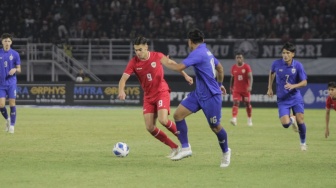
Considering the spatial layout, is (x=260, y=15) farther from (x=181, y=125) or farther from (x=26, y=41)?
(x=181, y=125)

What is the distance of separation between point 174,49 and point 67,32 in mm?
6891

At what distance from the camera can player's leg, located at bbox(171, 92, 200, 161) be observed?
13242mm

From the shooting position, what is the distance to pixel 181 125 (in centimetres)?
1360

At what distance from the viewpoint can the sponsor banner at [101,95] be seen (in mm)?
39250

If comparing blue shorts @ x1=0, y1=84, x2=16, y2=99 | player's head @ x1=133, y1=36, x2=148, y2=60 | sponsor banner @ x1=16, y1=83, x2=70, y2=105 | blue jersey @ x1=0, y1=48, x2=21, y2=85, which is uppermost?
player's head @ x1=133, y1=36, x2=148, y2=60

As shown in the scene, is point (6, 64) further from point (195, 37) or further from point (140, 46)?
point (195, 37)

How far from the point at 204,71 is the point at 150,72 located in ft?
6.06


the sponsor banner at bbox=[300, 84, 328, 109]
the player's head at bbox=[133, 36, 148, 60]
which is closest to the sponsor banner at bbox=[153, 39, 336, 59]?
the sponsor banner at bbox=[300, 84, 328, 109]

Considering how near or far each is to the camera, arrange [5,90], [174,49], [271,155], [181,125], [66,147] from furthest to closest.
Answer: [174,49] < [5,90] < [66,147] < [271,155] < [181,125]

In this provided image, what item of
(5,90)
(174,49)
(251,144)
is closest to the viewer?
(251,144)

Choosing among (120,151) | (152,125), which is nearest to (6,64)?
(120,151)

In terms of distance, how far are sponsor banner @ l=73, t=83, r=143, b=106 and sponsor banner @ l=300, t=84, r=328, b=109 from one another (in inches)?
337

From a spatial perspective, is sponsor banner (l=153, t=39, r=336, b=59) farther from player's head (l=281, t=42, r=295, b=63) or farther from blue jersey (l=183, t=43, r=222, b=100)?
blue jersey (l=183, t=43, r=222, b=100)

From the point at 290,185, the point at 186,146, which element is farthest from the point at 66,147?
the point at 290,185
